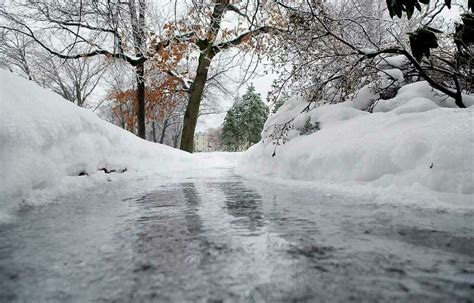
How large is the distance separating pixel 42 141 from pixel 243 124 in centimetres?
3842

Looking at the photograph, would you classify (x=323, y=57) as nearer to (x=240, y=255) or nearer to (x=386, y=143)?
(x=386, y=143)

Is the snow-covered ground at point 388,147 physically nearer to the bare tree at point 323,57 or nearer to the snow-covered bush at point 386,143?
the snow-covered bush at point 386,143

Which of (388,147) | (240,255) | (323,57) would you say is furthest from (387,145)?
(240,255)

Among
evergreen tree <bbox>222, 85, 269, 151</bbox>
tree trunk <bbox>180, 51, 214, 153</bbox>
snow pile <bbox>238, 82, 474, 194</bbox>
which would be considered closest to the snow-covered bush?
snow pile <bbox>238, 82, 474, 194</bbox>

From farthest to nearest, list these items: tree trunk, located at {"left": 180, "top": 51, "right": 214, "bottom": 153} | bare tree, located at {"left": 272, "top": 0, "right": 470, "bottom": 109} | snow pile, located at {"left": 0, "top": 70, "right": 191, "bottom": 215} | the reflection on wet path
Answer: tree trunk, located at {"left": 180, "top": 51, "right": 214, "bottom": 153}, bare tree, located at {"left": 272, "top": 0, "right": 470, "bottom": 109}, snow pile, located at {"left": 0, "top": 70, "right": 191, "bottom": 215}, the reflection on wet path

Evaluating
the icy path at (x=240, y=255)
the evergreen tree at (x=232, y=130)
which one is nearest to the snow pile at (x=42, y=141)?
the icy path at (x=240, y=255)

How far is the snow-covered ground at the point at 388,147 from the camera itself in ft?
9.50

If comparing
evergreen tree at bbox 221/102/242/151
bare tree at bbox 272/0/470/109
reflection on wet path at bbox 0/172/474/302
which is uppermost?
evergreen tree at bbox 221/102/242/151

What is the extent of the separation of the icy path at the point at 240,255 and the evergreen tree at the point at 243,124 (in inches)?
1533

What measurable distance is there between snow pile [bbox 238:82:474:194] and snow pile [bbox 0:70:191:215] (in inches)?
125

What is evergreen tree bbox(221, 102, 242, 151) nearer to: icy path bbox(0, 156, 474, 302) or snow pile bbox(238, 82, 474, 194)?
snow pile bbox(238, 82, 474, 194)

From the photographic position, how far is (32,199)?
303cm

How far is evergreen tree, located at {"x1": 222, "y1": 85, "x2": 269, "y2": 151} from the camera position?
41594 mm

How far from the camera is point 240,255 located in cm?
155
